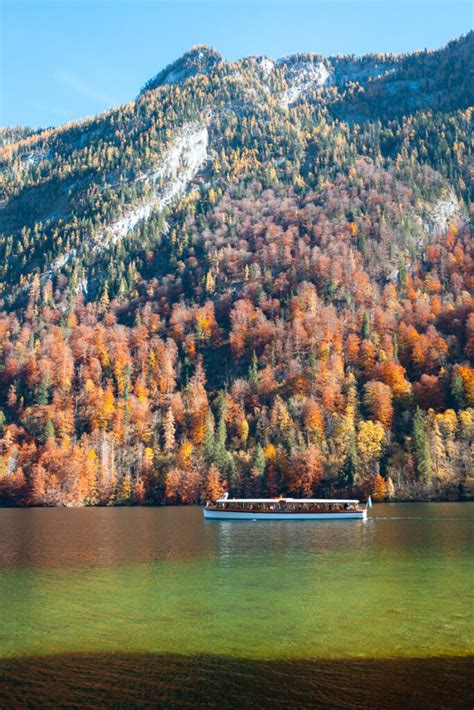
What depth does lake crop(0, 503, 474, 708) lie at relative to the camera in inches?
995

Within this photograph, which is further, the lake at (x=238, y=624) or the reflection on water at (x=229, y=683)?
the lake at (x=238, y=624)

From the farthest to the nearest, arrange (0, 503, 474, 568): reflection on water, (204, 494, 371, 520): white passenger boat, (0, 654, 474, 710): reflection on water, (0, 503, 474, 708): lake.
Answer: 1. (204, 494, 371, 520): white passenger boat
2. (0, 503, 474, 568): reflection on water
3. (0, 503, 474, 708): lake
4. (0, 654, 474, 710): reflection on water

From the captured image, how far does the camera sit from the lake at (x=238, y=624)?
25.3 metres

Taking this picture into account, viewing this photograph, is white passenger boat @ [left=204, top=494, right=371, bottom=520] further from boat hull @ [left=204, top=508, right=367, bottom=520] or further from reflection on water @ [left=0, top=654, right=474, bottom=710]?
reflection on water @ [left=0, top=654, right=474, bottom=710]

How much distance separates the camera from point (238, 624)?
115 feet

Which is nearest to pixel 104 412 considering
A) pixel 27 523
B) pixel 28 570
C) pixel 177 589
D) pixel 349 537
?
pixel 27 523

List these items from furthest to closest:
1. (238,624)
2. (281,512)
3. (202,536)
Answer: (281,512)
(202,536)
(238,624)

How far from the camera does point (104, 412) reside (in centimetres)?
17862

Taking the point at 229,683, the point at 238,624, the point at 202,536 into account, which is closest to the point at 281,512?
the point at 202,536

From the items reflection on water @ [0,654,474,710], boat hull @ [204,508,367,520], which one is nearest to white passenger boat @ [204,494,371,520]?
boat hull @ [204,508,367,520]

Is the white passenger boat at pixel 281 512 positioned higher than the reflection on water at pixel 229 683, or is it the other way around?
the white passenger boat at pixel 281 512

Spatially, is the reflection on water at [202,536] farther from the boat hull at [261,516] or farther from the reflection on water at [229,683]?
the reflection on water at [229,683]

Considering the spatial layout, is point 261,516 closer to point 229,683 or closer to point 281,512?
point 281,512

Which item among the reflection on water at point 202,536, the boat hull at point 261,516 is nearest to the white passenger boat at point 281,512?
the boat hull at point 261,516
